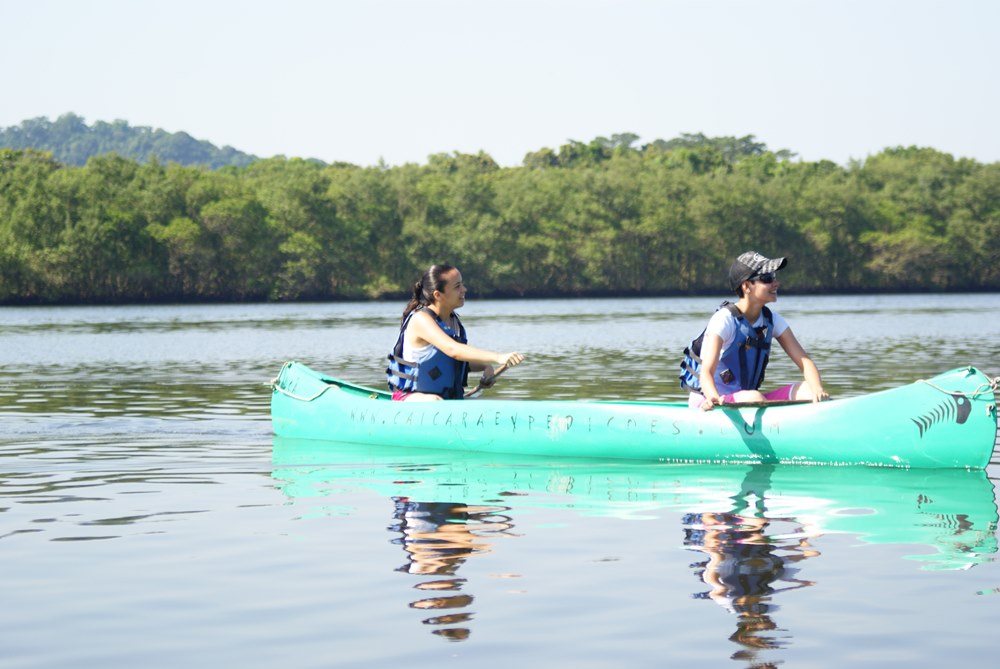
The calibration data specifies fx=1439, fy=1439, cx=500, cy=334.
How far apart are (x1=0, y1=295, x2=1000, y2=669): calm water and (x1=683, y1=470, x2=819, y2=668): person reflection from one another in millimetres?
18

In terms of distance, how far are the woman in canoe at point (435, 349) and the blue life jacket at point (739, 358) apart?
1.32 m

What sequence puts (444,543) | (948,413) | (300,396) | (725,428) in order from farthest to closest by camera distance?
(300,396) < (725,428) < (948,413) < (444,543)

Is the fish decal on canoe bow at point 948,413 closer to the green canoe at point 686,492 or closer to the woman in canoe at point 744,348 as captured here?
the green canoe at point 686,492

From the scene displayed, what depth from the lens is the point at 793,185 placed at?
331 ft

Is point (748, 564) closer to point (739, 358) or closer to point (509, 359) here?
point (739, 358)

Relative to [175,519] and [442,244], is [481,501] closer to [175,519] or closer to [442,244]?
[175,519]

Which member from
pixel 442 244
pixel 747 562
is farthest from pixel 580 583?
pixel 442 244

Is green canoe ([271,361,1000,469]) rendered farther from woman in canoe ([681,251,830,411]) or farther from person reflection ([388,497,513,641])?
person reflection ([388,497,513,641])

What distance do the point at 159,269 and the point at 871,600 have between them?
3094 inches

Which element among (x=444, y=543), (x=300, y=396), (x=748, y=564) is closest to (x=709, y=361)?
(x=444, y=543)

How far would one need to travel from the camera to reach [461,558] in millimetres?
6684

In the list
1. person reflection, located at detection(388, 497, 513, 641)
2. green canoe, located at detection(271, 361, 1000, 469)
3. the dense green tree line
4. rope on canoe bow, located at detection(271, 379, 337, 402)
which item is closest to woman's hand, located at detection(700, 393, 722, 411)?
green canoe, located at detection(271, 361, 1000, 469)

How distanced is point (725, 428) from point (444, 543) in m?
3.25

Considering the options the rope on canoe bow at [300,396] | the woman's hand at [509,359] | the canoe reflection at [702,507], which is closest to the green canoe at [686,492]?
the canoe reflection at [702,507]
